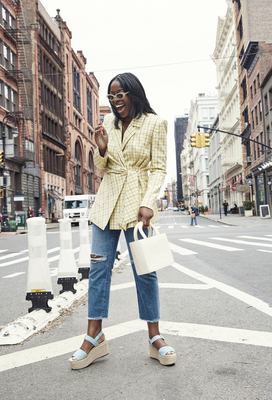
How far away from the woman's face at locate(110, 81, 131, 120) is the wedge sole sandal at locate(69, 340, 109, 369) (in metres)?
1.68

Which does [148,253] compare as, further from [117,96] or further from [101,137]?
[117,96]

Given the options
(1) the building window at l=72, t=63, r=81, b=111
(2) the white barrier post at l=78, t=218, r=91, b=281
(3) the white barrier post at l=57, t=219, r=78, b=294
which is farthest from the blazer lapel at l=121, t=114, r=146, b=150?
(1) the building window at l=72, t=63, r=81, b=111

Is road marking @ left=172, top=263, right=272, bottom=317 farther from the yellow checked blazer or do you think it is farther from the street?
the yellow checked blazer

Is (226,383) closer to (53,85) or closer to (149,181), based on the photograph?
(149,181)

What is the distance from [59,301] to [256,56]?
37449 mm

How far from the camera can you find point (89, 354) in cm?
A: 274

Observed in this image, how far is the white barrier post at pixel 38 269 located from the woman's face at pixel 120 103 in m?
1.52

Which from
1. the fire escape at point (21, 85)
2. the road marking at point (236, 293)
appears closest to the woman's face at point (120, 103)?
the road marking at point (236, 293)

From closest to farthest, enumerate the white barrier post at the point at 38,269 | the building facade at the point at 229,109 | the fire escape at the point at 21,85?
the white barrier post at the point at 38,269 < the fire escape at the point at 21,85 < the building facade at the point at 229,109

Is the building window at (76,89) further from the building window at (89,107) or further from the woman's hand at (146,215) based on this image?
the woman's hand at (146,215)

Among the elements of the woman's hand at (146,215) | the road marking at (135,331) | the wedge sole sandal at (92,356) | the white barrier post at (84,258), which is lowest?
the road marking at (135,331)

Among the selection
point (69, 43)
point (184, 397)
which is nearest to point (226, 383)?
point (184, 397)

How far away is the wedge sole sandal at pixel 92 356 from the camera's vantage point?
104 inches

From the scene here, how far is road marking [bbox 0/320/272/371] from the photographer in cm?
290
